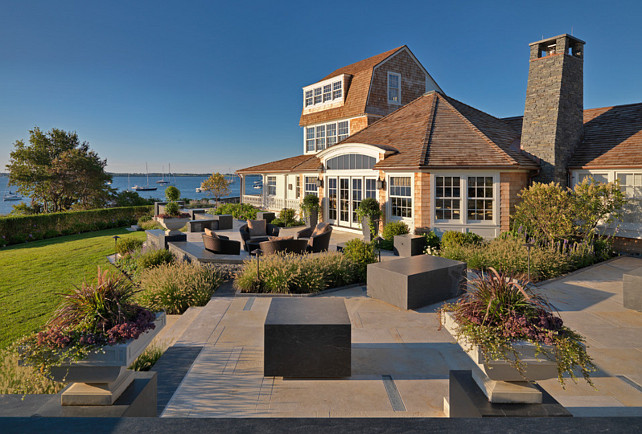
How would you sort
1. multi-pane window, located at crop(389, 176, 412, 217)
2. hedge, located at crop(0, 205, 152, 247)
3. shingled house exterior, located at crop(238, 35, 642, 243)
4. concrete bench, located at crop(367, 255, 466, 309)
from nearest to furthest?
concrete bench, located at crop(367, 255, 466, 309) → shingled house exterior, located at crop(238, 35, 642, 243) → multi-pane window, located at crop(389, 176, 412, 217) → hedge, located at crop(0, 205, 152, 247)

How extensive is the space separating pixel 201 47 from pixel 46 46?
8.95 m

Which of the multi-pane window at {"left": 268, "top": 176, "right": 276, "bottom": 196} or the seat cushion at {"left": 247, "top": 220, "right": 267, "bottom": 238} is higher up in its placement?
the multi-pane window at {"left": 268, "top": 176, "right": 276, "bottom": 196}

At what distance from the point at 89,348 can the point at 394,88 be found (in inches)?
933

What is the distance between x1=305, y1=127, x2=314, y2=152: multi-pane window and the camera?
26494 millimetres

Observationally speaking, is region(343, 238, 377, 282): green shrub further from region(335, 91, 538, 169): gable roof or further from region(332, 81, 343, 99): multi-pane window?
region(332, 81, 343, 99): multi-pane window

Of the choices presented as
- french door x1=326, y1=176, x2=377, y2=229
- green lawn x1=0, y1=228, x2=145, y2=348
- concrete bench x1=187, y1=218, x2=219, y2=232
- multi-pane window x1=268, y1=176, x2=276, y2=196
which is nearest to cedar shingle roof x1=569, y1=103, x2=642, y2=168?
french door x1=326, y1=176, x2=377, y2=229

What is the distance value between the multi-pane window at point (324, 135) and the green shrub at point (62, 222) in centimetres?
1434

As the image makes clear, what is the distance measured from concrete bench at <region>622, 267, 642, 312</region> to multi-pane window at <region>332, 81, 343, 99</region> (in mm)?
20061

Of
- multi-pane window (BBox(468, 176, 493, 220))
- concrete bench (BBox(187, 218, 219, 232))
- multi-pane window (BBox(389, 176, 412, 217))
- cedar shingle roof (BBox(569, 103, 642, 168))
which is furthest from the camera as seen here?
concrete bench (BBox(187, 218, 219, 232))

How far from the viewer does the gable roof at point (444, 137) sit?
14359mm

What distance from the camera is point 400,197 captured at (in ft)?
51.6

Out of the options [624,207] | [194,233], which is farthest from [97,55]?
[624,207]

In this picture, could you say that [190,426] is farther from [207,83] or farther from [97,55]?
[207,83]

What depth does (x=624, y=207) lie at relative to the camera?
524 inches
